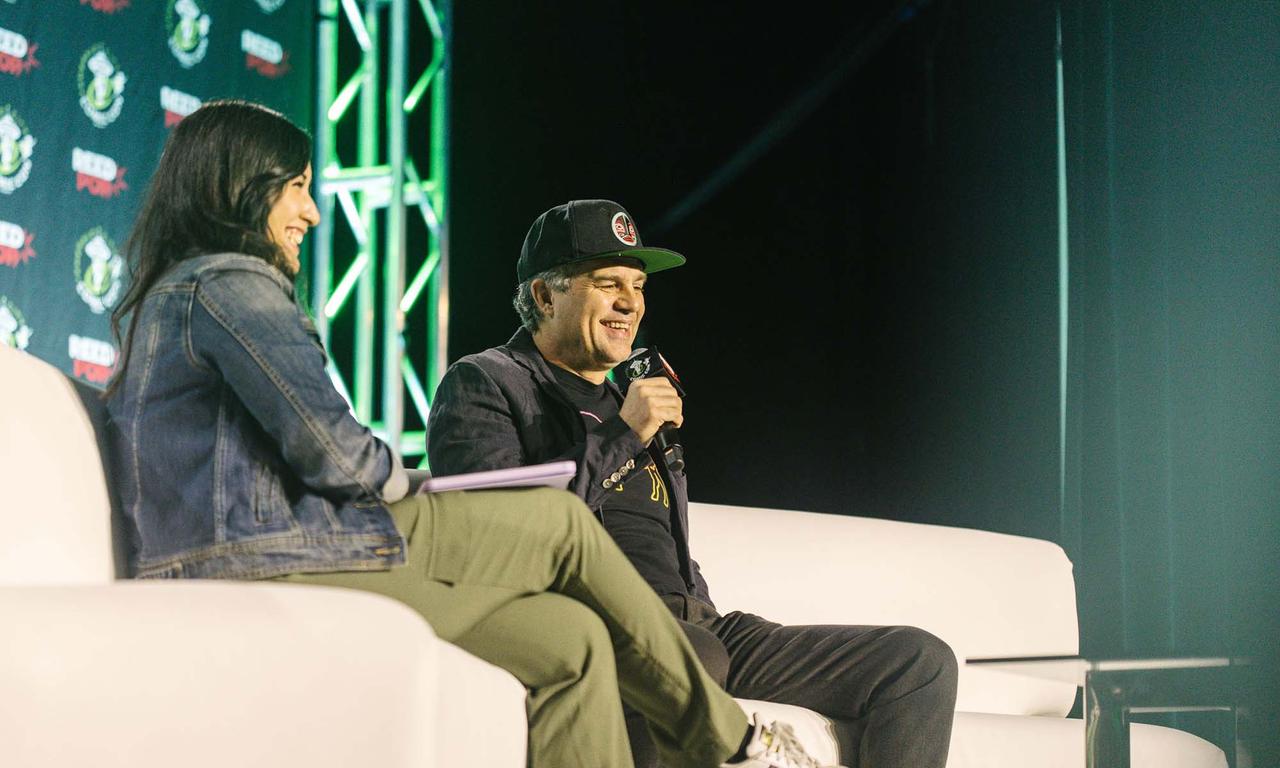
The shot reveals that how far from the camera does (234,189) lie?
1633 mm

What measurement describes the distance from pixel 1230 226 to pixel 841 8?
1.46 m

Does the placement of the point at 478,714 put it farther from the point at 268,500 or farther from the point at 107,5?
the point at 107,5

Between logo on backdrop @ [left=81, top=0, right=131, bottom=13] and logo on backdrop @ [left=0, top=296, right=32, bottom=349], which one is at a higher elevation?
logo on backdrop @ [left=81, top=0, right=131, bottom=13]

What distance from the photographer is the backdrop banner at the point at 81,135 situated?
3.42 m

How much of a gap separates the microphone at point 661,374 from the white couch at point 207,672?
0.49 m

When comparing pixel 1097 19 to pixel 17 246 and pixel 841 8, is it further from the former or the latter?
pixel 17 246

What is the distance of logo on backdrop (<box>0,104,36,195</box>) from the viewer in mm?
3391

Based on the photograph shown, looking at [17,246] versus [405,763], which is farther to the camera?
[17,246]

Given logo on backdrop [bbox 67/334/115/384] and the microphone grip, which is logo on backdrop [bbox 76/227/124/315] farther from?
the microphone grip

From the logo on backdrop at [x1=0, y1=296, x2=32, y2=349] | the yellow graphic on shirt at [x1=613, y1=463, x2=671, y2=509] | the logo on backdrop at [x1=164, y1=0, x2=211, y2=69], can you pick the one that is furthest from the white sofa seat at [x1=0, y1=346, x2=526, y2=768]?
the logo on backdrop at [x1=164, y1=0, x2=211, y2=69]

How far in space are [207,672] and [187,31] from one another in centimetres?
321

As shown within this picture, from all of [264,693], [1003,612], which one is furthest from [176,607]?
[1003,612]

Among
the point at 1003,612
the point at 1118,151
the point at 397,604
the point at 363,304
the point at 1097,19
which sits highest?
the point at 1097,19

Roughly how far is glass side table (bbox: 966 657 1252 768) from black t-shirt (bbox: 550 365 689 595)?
74 centimetres
